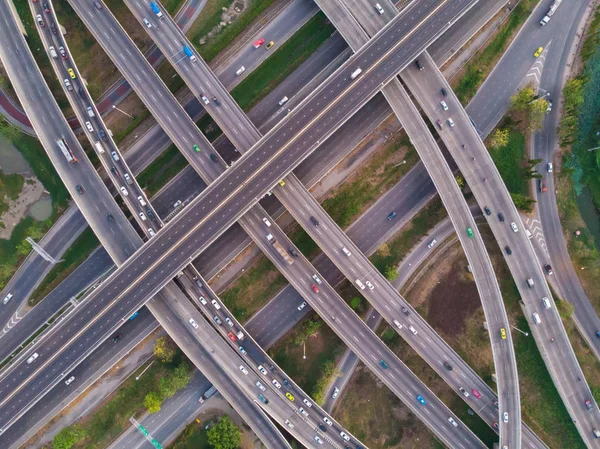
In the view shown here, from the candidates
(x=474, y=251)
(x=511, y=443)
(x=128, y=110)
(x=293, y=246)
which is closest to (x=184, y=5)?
(x=128, y=110)

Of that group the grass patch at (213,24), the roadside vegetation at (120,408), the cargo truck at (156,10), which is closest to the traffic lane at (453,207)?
the grass patch at (213,24)

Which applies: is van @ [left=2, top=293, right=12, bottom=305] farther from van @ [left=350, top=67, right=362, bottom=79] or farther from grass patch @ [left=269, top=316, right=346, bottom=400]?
van @ [left=350, top=67, right=362, bottom=79]

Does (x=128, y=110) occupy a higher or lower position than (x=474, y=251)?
higher

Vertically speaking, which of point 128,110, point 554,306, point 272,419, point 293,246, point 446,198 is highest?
point 128,110

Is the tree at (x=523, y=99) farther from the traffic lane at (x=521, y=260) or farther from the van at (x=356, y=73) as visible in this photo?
the van at (x=356, y=73)

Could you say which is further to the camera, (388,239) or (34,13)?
(388,239)

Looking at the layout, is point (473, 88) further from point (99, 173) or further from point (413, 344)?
point (99, 173)

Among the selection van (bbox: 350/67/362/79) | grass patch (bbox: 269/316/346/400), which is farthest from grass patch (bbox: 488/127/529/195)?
grass patch (bbox: 269/316/346/400)
